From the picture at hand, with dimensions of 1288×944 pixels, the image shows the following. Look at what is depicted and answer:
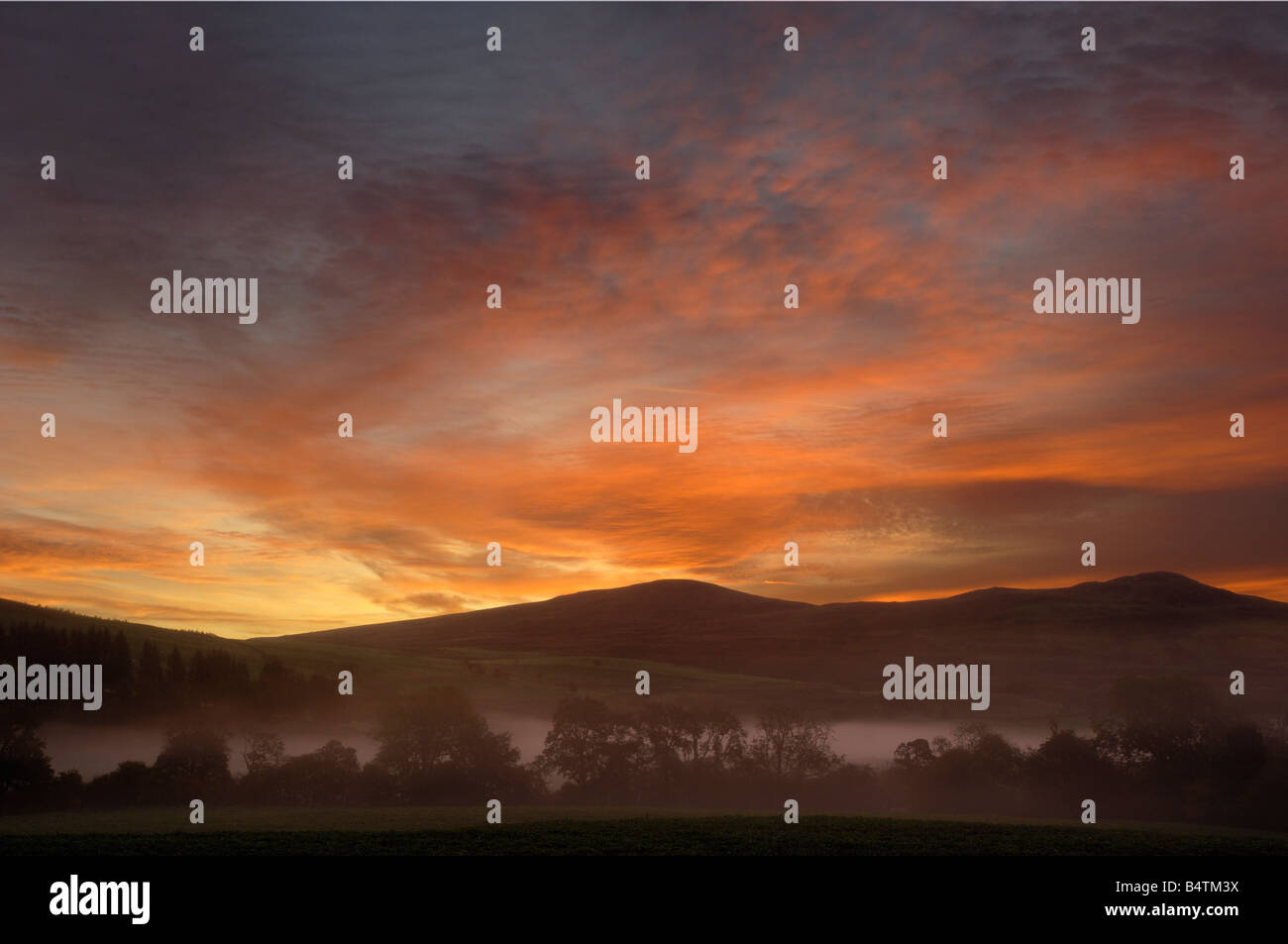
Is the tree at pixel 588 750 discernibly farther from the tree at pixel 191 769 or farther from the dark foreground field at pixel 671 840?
the dark foreground field at pixel 671 840

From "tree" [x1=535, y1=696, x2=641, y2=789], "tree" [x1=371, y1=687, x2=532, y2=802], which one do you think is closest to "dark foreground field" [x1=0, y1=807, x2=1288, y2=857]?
"tree" [x1=371, y1=687, x2=532, y2=802]

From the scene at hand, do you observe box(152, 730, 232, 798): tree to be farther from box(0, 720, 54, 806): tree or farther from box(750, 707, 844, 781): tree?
box(750, 707, 844, 781): tree

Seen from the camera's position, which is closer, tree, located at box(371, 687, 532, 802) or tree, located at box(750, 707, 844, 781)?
tree, located at box(371, 687, 532, 802)

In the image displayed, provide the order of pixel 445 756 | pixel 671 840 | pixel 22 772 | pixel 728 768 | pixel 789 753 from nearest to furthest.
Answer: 1. pixel 671 840
2. pixel 22 772
3. pixel 445 756
4. pixel 728 768
5. pixel 789 753

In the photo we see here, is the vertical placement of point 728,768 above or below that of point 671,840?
below

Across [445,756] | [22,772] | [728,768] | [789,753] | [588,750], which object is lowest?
[728,768]

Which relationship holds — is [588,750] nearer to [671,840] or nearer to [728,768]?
[728,768]

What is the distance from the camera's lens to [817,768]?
5123 inches

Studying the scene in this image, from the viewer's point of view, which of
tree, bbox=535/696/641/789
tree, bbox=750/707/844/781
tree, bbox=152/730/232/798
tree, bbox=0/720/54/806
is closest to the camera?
tree, bbox=0/720/54/806

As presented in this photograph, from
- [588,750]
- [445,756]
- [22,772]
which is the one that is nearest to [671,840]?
[445,756]

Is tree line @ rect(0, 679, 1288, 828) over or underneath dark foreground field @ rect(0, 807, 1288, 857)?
underneath

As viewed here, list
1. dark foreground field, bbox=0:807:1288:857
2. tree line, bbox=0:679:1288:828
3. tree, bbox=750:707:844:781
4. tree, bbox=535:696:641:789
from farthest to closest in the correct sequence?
1. tree, bbox=750:707:844:781
2. tree, bbox=535:696:641:789
3. tree line, bbox=0:679:1288:828
4. dark foreground field, bbox=0:807:1288:857
